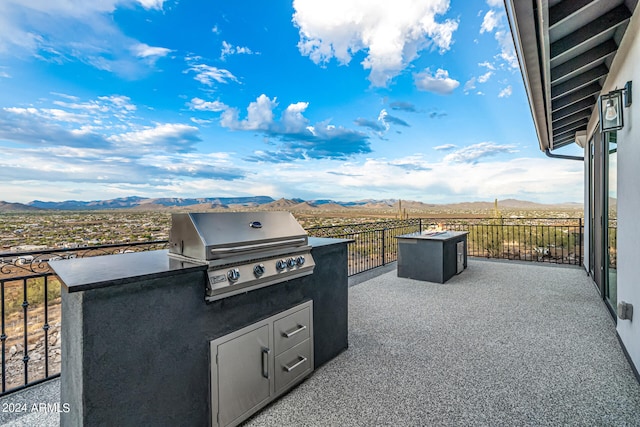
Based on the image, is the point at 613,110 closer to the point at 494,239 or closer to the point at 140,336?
the point at 140,336

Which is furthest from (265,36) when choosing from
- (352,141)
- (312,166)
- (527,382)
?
(527,382)

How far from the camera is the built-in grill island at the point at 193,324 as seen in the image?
1.20 m

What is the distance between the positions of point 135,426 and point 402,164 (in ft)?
42.4

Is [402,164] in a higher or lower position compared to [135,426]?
higher

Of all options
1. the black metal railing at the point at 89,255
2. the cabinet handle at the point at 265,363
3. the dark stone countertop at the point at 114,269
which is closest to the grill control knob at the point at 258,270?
the dark stone countertop at the point at 114,269

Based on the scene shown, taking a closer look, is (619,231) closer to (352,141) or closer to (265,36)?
(265,36)

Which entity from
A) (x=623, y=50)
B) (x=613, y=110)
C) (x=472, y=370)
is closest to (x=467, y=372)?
(x=472, y=370)

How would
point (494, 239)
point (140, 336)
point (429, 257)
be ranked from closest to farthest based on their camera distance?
point (140, 336) < point (429, 257) < point (494, 239)

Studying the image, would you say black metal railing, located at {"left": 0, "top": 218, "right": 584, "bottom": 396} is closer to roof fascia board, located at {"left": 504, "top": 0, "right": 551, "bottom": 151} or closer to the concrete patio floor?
the concrete patio floor

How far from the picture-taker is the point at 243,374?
5.59ft

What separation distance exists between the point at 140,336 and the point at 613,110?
4002mm

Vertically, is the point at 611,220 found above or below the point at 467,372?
above

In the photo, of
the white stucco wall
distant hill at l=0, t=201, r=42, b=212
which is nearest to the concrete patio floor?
the white stucco wall

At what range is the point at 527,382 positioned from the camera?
212 centimetres
